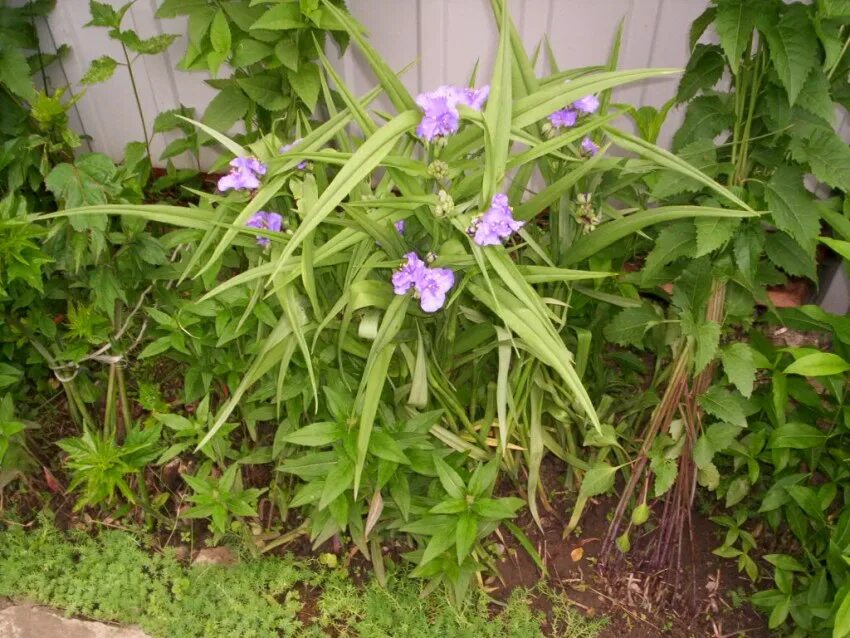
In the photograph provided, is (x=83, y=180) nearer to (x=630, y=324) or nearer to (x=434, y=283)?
(x=434, y=283)

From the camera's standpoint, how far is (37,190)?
6.69 feet

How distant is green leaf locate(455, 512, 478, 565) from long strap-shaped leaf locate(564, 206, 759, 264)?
1.93 ft

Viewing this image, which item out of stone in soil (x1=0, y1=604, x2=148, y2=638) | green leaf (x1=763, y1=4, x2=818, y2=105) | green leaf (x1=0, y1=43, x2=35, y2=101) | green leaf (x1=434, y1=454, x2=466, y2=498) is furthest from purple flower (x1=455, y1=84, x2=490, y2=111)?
stone in soil (x1=0, y1=604, x2=148, y2=638)

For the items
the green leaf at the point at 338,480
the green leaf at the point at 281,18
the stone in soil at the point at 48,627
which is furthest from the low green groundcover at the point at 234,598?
the green leaf at the point at 281,18

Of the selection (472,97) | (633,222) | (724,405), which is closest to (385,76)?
(472,97)

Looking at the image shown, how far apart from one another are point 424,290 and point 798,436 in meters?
0.95

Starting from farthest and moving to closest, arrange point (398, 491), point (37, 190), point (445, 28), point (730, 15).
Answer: point (445, 28) < point (37, 190) < point (398, 491) < point (730, 15)

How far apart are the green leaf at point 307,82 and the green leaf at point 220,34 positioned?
170mm

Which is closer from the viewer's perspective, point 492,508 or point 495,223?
point 495,223

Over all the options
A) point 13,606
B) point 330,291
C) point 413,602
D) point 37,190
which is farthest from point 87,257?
point 413,602

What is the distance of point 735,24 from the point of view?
136cm

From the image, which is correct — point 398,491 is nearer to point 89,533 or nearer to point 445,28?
point 89,533

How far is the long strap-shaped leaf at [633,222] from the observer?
133cm

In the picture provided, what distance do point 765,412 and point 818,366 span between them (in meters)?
0.36
